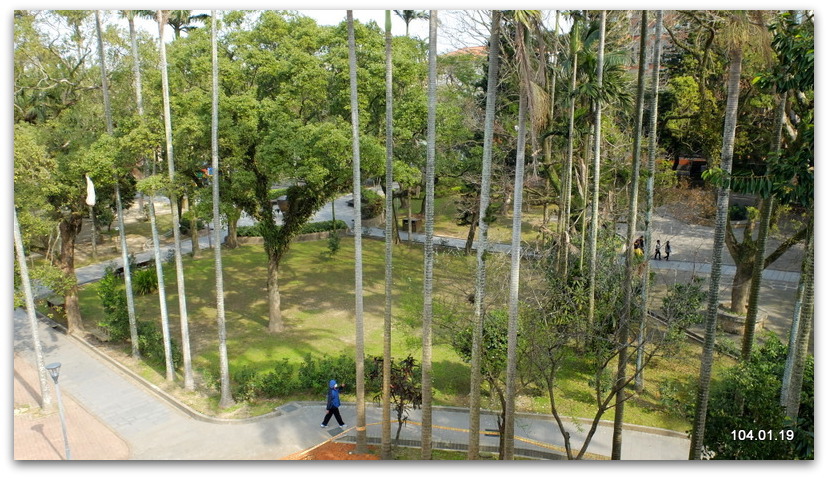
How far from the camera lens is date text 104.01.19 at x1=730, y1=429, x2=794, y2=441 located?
33.9 ft

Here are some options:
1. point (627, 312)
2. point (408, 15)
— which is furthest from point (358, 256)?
point (408, 15)

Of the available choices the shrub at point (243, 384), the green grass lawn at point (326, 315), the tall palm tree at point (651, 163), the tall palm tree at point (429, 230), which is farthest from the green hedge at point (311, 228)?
the tall palm tree at point (429, 230)

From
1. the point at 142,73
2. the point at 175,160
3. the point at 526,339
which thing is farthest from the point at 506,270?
the point at 142,73

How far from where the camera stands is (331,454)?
12383 millimetres

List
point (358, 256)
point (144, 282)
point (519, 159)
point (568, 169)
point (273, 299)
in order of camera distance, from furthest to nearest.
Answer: point (144, 282) → point (273, 299) → point (568, 169) → point (358, 256) → point (519, 159)

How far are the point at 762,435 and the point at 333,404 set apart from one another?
25.5 feet

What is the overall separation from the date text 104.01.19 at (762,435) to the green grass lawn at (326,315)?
3020mm

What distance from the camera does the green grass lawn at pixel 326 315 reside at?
1508 centimetres

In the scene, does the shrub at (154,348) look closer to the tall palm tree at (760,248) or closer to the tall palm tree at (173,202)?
the tall palm tree at (173,202)

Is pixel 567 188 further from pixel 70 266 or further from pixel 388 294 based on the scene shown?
pixel 70 266

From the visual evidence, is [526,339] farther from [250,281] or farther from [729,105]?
[250,281]

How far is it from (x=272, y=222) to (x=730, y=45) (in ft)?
41.6

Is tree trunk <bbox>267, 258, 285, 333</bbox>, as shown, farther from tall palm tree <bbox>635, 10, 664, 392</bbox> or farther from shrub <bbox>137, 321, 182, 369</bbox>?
tall palm tree <bbox>635, 10, 664, 392</bbox>

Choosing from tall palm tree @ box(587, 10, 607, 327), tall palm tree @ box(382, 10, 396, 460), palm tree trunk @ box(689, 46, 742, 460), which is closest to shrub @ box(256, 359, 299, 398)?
tall palm tree @ box(382, 10, 396, 460)
